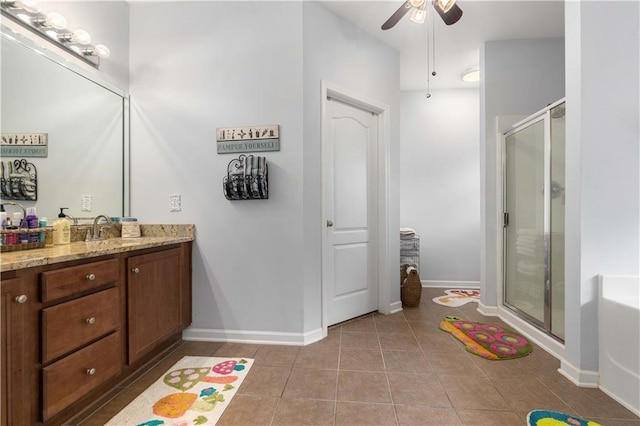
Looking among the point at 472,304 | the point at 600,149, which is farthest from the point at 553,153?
the point at 472,304

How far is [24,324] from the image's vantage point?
3.71 ft

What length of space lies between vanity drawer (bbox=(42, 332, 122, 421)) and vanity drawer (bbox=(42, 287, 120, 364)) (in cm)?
5

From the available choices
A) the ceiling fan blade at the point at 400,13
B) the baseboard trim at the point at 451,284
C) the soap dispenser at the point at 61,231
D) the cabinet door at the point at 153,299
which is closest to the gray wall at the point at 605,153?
the ceiling fan blade at the point at 400,13

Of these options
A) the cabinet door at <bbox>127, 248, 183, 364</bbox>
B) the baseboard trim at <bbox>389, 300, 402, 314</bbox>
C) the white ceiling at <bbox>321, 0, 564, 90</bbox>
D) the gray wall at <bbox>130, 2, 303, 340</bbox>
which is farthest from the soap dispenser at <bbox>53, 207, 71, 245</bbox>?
the baseboard trim at <bbox>389, 300, 402, 314</bbox>

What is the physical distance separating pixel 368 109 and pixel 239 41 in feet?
4.37

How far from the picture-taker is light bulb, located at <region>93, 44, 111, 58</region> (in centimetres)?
208

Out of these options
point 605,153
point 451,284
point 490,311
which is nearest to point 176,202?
point 605,153

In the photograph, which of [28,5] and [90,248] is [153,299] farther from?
[28,5]

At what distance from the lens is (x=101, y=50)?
82.7 inches

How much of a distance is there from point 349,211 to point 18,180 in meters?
2.32

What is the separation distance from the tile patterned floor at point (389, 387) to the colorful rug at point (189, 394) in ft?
0.21

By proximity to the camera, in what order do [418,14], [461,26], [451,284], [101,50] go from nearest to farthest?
[418,14] → [101,50] → [461,26] → [451,284]

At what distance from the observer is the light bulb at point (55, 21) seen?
177 cm

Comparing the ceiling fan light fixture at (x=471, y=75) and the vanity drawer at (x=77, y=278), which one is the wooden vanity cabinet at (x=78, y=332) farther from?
the ceiling fan light fixture at (x=471, y=75)
